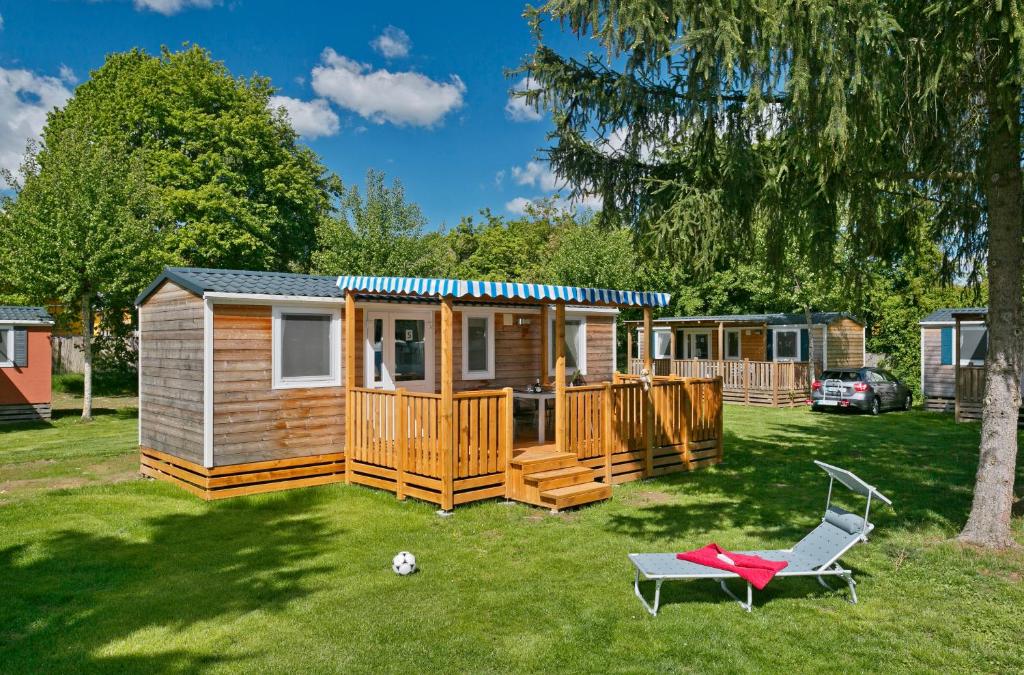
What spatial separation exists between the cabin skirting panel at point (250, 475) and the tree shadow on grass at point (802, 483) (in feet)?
13.5

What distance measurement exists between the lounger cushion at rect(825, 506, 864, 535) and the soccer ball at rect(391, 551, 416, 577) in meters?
3.65

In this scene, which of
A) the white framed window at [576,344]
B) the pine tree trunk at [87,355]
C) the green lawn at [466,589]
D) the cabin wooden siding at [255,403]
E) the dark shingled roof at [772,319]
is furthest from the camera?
the dark shingled roof at [772,319]

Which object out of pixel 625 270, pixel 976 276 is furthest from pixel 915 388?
pixel 976 276

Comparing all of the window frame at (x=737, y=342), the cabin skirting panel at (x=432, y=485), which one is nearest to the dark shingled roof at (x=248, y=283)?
the cabin skirting panel at (x=432, y=485)

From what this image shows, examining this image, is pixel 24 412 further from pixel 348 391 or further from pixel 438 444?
pixel 438 444

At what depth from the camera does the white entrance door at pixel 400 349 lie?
9914 millimetres

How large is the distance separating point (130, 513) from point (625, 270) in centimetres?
2151

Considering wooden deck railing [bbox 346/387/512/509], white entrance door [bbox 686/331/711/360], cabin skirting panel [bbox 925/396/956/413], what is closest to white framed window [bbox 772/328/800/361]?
white entrance door [bbox 686/331/711/360]

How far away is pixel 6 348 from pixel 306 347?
12299 mm

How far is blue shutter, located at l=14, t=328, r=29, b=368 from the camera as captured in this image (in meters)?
16.4

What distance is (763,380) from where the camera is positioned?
20969mm

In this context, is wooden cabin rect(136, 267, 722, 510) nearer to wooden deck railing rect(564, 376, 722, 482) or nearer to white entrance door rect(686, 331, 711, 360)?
wooden deck railing rect(564, 376, 722, 482)

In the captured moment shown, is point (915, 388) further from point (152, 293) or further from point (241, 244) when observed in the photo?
point (241, 244)

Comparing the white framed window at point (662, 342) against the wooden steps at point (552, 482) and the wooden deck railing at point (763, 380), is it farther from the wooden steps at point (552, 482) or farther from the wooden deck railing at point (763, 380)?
the wooden steps at point (552, 482)
